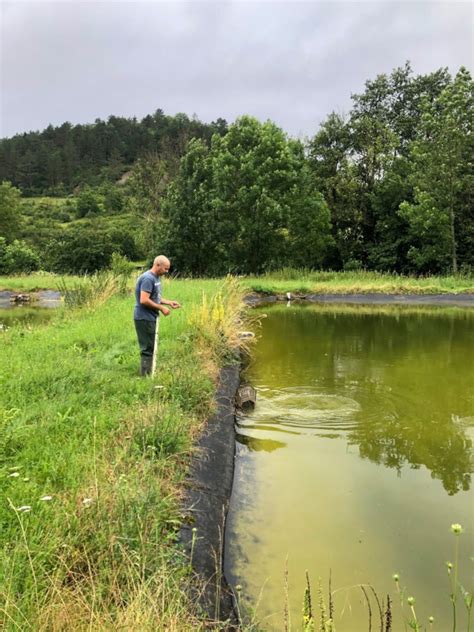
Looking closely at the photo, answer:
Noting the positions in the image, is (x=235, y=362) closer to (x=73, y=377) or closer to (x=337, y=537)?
(x=73, y=377)

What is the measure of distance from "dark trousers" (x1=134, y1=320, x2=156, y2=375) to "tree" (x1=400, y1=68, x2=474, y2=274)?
20974mm

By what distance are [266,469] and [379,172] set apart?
2732cm

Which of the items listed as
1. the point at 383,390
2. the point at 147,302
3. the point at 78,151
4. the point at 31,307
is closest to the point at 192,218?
the point at 31,307

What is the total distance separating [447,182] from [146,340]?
22.0 meters

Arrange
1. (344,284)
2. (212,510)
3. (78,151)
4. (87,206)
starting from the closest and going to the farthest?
(212,510) < (344,284) < (87,206) < (78,151)

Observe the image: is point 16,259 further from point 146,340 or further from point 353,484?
point 353,484

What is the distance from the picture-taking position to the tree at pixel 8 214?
42531 mm

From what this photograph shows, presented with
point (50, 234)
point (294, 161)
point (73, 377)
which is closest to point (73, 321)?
point (73, 377)

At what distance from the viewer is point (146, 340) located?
246 inches

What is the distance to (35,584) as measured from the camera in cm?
213

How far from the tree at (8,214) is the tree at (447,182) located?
1259 inches

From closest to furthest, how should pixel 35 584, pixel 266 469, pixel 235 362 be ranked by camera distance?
1. pixel 35 584
2. pixel 266 469
3. pixel 235 362

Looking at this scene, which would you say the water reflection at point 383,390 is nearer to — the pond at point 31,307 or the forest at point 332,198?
the pond at point 31,307

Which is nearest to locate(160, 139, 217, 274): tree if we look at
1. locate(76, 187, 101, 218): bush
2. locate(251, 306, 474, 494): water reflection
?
locate(251, 306, 474, 494): water reflection
